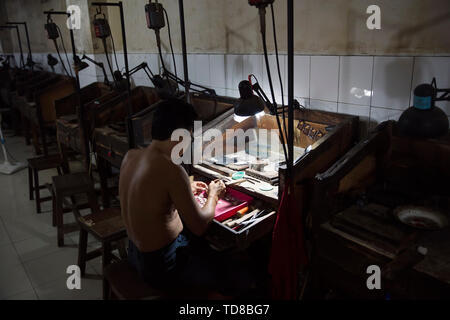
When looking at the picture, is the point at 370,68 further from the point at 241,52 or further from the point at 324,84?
the point at 241,52

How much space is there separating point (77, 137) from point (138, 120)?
1632 mm

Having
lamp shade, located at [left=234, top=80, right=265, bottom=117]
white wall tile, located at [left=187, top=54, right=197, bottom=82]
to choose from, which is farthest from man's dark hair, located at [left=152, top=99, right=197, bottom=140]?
white wall tile, located at [left=187, top=54, right=197, bottom=82]

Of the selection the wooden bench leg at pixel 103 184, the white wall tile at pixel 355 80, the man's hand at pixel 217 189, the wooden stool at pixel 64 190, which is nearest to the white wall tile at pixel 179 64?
the wooden bench leg at pixel 103 184

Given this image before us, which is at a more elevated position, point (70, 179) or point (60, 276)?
point (70, 179)

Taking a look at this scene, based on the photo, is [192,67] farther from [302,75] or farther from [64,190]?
[64,190]

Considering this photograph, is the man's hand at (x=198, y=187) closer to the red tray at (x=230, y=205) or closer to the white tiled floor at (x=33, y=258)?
the red tray at (x=230, y=205)

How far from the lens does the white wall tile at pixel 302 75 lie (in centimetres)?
297

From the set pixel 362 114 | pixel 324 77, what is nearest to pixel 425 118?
pixel 362 114

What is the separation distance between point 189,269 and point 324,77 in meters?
1.79

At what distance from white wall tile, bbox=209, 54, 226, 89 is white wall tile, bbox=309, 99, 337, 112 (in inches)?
45.0

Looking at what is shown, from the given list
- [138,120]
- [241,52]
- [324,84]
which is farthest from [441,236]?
[138,120]

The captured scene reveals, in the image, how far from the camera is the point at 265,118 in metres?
3.24

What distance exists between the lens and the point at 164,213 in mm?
2023

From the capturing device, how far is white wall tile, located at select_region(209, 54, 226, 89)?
3.79 meters
